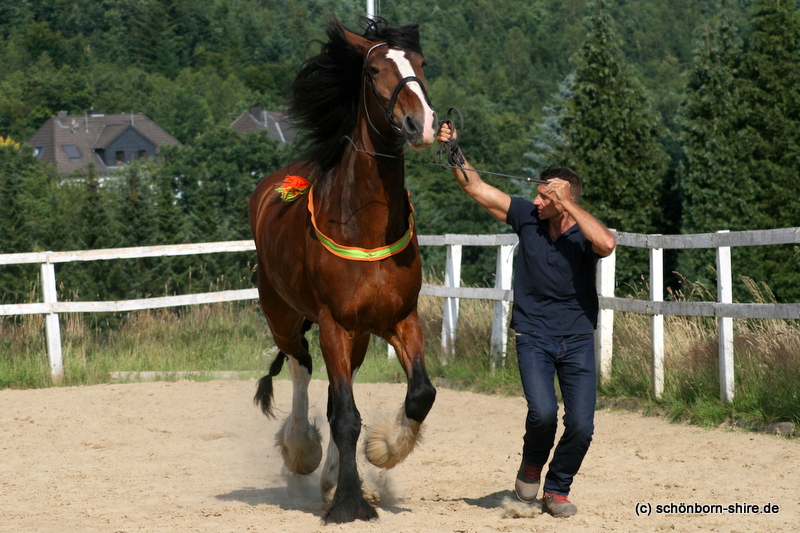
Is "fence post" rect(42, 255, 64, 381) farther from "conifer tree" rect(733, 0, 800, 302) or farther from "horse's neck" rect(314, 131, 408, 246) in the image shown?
"conifer tree" rect(733, 0, 800, 302)

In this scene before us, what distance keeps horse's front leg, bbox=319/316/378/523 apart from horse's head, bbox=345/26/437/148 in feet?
3.70

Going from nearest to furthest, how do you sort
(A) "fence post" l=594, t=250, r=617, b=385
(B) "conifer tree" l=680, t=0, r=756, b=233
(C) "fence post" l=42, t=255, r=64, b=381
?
(A) "fence post" l=594, t=250, r=617, b=385
(C) "fence post" l=42, t=255, r=64, b=381
(B) "conifer tree" l=680, t=0, r=756, b=233

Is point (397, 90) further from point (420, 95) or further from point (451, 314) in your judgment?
point (451, 314)

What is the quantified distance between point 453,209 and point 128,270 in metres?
43.5

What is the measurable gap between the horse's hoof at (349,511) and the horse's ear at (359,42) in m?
2.36

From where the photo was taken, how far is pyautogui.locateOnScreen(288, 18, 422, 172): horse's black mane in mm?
5141

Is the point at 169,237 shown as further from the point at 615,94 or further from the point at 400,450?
the point at 400,450

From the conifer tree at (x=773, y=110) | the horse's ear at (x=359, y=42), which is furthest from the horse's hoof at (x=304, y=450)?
the conifer tree at (x=773, y=110)

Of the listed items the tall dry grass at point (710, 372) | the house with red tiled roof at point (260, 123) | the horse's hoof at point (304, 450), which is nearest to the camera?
the horse's hoof at point (304, 450)

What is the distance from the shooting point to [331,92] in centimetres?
525

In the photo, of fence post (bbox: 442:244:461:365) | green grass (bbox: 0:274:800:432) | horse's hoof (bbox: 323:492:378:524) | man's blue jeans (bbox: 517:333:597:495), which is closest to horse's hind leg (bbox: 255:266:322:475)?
horse's hoof (bbox: 323:492:378:524)

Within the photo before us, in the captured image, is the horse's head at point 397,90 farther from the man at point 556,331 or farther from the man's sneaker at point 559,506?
the man's sneaker at point 559,506

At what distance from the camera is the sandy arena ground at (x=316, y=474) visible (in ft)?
15.6

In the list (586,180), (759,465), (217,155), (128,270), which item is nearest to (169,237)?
(128,270)
